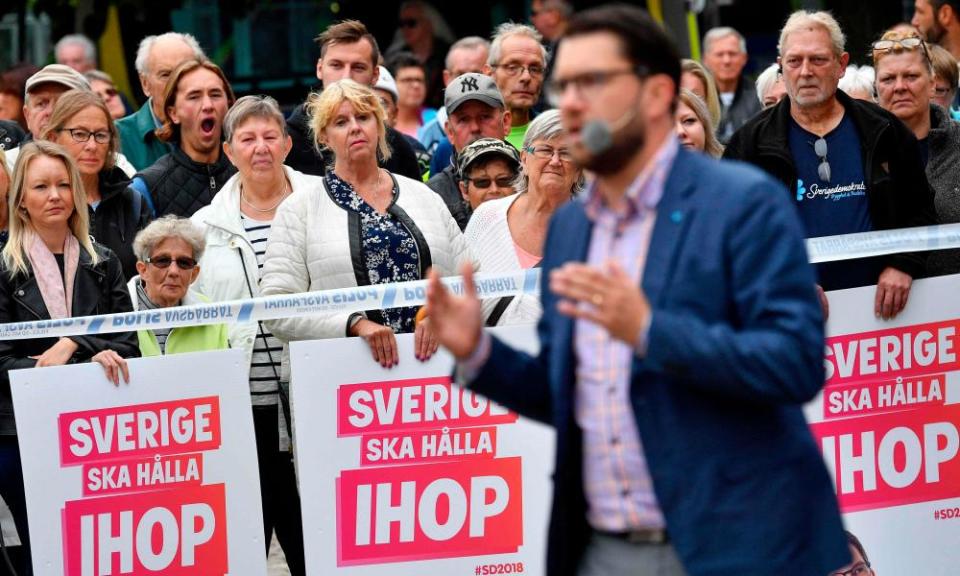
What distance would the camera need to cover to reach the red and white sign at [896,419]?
6684 mm

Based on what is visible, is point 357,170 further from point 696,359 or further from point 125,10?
point 125,10

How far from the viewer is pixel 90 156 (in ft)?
25.5

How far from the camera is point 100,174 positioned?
7797 mm

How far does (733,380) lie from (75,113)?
524 cm

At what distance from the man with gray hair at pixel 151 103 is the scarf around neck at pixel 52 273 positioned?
232cm

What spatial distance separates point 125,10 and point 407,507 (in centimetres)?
837

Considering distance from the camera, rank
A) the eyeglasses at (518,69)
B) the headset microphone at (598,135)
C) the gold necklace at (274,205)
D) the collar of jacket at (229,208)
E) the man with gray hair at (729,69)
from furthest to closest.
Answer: the man with gray hair at (729,69) < the eyeglasses at (518,69) < the gold necklace at (274,205) < the collar of jacket at (229,208) < the headset microphone at (598,135)

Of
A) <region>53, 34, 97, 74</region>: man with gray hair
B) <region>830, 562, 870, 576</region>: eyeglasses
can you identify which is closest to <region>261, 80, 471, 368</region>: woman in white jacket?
<region>830, 562, 870, 576</region>: eyeglasses

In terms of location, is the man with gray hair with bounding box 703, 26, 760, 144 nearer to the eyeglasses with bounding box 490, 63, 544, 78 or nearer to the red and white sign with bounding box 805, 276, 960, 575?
the eyeglasses with bounding box 490, 63, 544, 78

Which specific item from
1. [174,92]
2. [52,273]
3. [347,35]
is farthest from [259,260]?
[347,35]

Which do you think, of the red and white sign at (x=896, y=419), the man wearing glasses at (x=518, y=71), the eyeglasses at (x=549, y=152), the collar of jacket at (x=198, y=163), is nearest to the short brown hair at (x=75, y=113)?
the collar of jacket at (x=198, y=163)

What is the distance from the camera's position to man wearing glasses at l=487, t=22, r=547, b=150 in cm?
884

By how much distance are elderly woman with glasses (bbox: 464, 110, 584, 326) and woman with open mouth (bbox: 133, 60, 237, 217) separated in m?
1.84

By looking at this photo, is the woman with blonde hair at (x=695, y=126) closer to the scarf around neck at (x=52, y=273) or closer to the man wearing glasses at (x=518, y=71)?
the man wearing glasses at (x=518, y=71)
